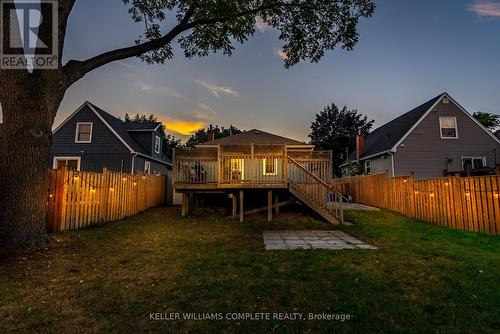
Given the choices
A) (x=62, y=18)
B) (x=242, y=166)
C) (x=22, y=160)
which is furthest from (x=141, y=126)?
(x=22, y=160)

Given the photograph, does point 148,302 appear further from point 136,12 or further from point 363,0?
point 363,0

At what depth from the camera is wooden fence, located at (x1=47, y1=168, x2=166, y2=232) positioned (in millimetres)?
7086

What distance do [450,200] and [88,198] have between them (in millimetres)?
11639

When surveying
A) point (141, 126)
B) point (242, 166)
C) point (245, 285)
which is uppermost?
point (141, 126)

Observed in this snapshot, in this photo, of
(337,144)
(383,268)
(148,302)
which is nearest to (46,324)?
(148,302)

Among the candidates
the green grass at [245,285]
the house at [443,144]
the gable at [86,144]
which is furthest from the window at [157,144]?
the house at [443,144]

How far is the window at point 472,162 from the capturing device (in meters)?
17.8

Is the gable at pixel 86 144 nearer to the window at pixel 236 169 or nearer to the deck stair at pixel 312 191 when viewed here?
the window at pixel 236 169

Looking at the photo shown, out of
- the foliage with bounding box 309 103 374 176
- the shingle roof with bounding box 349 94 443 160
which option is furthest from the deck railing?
the foliage with bounding box 309 103 374 176

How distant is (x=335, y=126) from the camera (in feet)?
133

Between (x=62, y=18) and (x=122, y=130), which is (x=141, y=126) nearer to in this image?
(x=122, y=130)

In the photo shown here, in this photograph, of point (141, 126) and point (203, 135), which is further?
point (203, 135)

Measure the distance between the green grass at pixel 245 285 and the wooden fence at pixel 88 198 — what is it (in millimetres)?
870

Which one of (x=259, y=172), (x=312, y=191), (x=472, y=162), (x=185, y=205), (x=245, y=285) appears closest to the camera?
(x=245, y=285)
